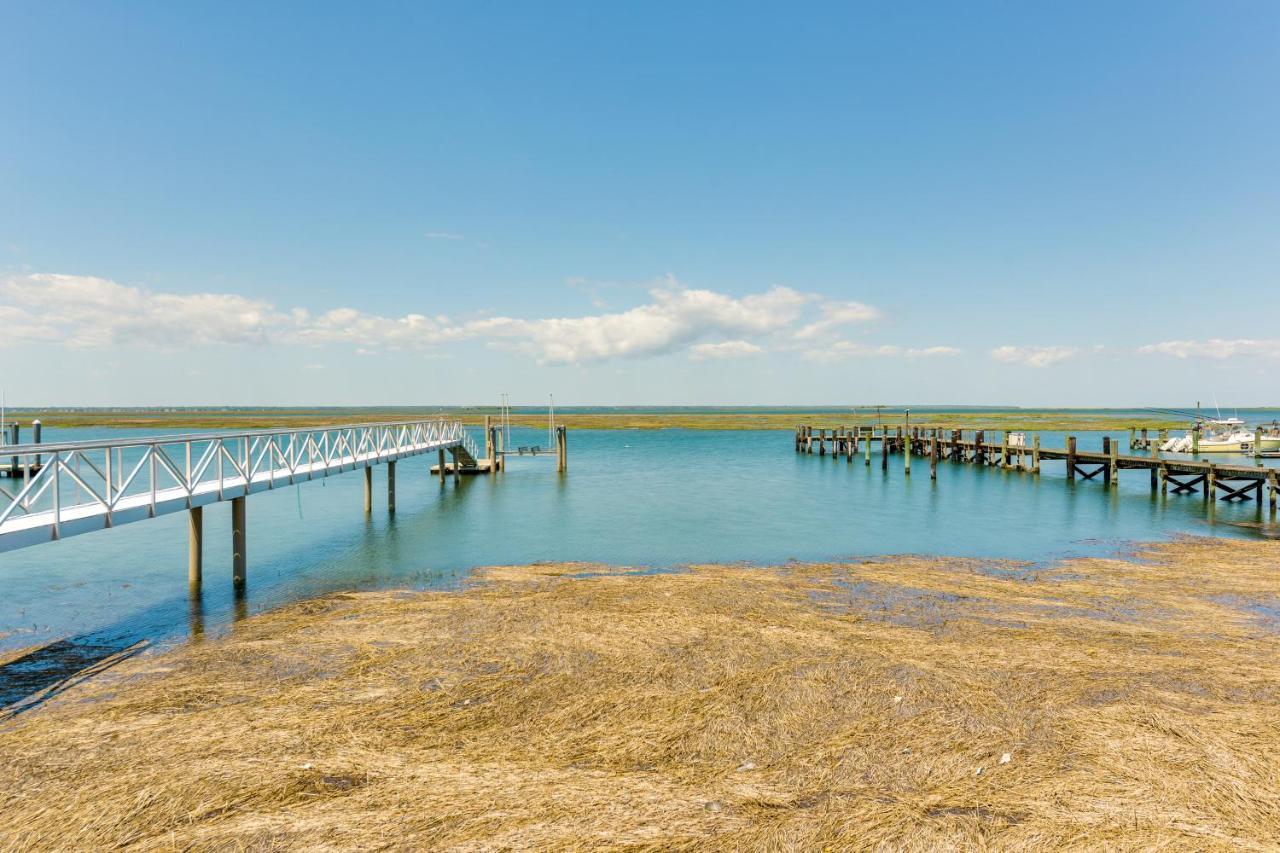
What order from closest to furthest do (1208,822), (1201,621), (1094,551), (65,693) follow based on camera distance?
(1208,822)
(65,693)
(1201,621)
(1094,551)

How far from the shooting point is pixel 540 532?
91.7 ft

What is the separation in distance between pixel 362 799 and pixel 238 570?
46.2 ft

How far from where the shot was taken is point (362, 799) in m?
7.55

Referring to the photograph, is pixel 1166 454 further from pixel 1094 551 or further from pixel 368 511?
pixel 368 511

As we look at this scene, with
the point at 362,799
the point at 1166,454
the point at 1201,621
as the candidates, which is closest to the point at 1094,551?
the point at 1201,621

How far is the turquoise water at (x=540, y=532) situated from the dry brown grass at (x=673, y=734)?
472 centimetres

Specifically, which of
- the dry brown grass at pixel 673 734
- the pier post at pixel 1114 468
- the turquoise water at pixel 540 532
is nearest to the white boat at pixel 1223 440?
the turquoise water at pixel 540 532

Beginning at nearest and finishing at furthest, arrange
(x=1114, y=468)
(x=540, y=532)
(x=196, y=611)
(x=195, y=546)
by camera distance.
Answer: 1. (x=196, y=611)
2. (x=195, y=546)
3. (x=540, y=532)
4. (x=1114, y=468)

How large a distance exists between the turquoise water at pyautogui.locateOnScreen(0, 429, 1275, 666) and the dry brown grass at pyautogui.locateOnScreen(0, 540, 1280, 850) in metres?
4.72

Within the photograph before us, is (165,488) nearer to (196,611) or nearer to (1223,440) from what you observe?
(196,611)

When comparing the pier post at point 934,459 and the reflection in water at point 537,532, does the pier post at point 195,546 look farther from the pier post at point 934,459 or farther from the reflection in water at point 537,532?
the pier post at point 934,459

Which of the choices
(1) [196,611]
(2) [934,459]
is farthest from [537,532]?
(2) [934,459]

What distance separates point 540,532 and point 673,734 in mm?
19294

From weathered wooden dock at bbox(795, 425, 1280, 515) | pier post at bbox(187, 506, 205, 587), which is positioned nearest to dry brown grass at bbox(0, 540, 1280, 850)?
pier post at bbox(187, 506, 205, 587)
